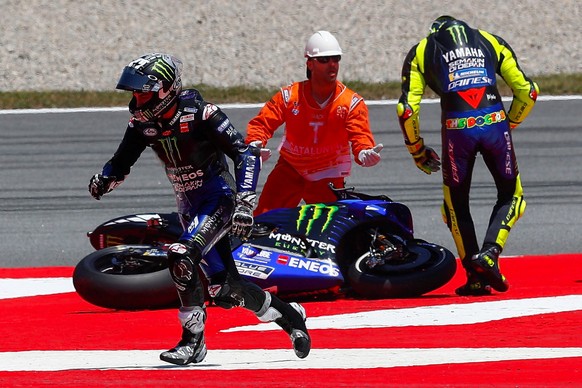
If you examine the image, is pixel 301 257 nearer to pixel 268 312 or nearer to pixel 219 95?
pixel 268 312

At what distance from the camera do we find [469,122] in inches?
372

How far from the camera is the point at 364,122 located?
10.0m

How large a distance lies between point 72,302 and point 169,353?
3.13 meters

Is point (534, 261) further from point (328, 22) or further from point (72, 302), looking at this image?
point (328, 22)

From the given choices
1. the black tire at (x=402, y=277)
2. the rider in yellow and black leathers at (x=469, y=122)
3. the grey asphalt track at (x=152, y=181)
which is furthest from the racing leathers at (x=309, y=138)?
the grey asphalt track at (x=152, y=181)

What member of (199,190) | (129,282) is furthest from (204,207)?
(129,282)

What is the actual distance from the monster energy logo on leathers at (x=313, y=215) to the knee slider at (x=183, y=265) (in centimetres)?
253

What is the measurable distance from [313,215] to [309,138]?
827 mm

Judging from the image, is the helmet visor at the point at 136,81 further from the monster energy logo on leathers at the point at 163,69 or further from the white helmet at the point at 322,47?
the white helmet at the point at 322,47

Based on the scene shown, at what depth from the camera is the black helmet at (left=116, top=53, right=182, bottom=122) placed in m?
7.19

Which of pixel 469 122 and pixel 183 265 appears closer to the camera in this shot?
pixel 183 265

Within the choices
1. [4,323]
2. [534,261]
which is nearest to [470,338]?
[4,323]

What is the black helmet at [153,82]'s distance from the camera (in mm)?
7188

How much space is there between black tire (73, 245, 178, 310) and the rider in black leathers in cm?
152
